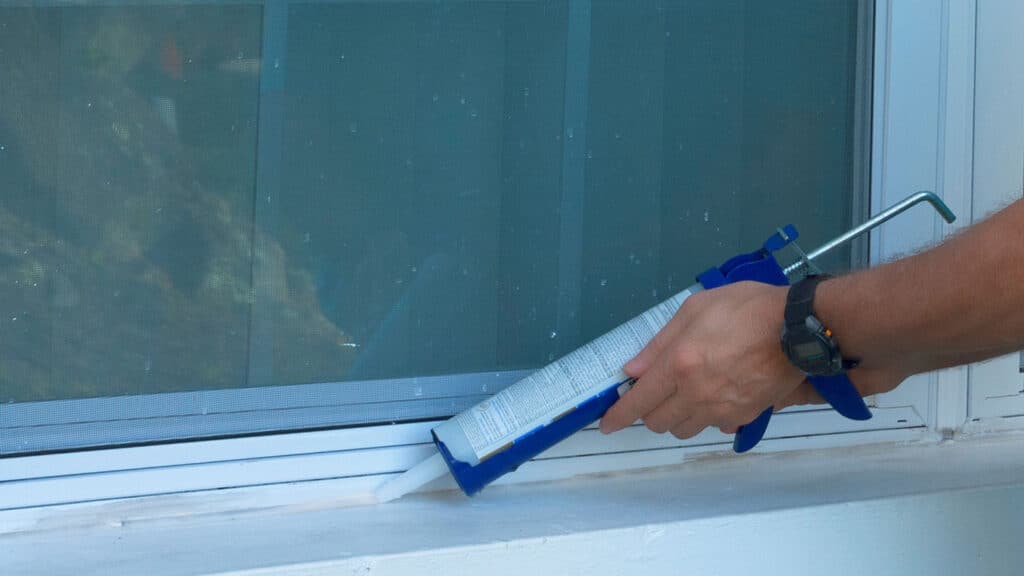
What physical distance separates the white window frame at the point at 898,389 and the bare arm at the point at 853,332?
156 millimetres

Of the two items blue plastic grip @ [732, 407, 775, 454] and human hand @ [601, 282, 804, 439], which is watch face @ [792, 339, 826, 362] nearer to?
human hand @ [601, 282, 804, 439]

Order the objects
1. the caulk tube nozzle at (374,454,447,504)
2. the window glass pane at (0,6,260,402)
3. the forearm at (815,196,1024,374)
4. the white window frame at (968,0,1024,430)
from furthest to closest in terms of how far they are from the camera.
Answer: the white window frame at (968,0,1024,430) → the caulk tube nozzle at (374,454,447,504) → the window glass pane at (0,6,260,402) → the forearm at (815,196,1024,374)

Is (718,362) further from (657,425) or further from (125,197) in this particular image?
(125,197)

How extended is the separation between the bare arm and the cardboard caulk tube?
0.02m

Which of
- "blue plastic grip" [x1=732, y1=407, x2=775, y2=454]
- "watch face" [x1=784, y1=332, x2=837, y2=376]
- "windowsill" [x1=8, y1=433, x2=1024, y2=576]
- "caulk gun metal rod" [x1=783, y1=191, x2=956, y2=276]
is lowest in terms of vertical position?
"windowsill" [x1=8, y1=433, x2=1024, y2=576]

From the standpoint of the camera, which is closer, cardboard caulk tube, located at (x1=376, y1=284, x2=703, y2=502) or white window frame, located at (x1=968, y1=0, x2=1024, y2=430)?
cardboard caulk tube, located at (x1=376, y1=284, x2=703, y2=502)

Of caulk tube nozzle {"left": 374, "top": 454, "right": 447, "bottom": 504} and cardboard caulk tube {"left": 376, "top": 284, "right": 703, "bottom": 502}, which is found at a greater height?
cardboard caulk tube {"left": 376, "top": 284, "right": 703, "bottom": 502}

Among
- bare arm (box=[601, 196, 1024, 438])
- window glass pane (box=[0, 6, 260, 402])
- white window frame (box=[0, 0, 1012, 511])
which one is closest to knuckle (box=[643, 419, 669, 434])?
bare arm (box=[601, 196, 1024, 438])

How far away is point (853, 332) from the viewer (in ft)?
2.99

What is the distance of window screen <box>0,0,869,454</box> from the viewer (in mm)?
945

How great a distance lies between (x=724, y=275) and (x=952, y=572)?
41 centimetres

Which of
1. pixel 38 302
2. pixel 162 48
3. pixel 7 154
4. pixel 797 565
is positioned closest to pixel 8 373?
pixel 38 302

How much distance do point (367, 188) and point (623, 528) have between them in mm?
411

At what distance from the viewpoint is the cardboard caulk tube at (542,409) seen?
0.97 metres
